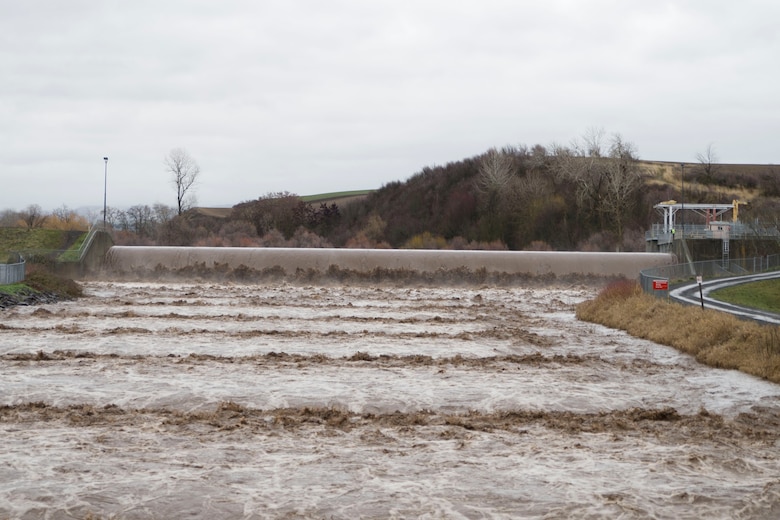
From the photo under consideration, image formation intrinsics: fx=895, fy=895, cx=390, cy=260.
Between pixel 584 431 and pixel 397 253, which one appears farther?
pixel 397 253

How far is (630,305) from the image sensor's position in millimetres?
25250

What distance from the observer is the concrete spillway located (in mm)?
42812

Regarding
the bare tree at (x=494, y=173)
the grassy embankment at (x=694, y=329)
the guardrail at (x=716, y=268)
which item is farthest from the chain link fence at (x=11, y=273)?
the bare tree at (x=494, y=173)

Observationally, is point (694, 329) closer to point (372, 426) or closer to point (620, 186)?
point (372, 426)

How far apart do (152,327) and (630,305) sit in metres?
13.1

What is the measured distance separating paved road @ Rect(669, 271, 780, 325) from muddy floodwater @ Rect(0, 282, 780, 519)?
3589 millimetres

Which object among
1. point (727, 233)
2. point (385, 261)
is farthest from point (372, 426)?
point (727, 233)

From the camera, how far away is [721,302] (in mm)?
27656

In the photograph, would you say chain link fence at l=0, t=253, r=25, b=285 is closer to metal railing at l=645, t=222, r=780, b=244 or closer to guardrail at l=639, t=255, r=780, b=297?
guardrail at l=639, t=255, r=780, b=297

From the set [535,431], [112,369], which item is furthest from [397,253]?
[535,431]

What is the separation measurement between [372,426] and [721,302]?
1923cm

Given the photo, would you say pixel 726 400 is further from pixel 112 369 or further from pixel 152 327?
A: pixel 152 327

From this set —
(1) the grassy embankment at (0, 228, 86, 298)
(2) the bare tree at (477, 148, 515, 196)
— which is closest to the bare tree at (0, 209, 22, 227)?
(1) the grassy embankment at (0, 228, 86, 298)

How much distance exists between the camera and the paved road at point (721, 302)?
2273cm
